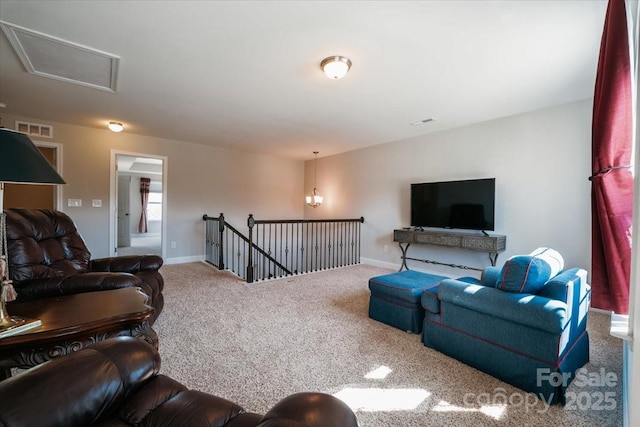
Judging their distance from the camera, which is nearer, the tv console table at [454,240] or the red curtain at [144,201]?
the tv console table at [454,240]

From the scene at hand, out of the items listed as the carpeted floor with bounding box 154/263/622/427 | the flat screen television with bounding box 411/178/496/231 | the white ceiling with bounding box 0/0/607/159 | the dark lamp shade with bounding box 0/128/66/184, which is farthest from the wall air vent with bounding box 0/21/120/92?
the flat screen television with bounding box 411/178/496/231

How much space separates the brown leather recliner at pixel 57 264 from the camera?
1.94 m

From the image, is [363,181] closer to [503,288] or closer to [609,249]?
[503,288]

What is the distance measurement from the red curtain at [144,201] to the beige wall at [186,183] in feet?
19.0

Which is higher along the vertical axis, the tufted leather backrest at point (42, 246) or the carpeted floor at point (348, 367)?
the tufted leather backrest at point (42, 246)

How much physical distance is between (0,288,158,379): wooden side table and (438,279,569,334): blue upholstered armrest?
77.7 inches

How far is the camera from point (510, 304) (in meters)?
1.69

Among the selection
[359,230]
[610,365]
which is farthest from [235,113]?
[610,365]

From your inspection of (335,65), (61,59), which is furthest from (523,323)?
(61,59)

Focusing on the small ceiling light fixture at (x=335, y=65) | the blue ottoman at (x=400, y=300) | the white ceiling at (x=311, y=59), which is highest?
the white ceiling at (x=311, y=59)

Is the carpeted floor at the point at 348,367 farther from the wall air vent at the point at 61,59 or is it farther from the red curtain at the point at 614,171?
the wall air vent at the point at 61,59

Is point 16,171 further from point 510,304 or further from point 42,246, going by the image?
point 510,304

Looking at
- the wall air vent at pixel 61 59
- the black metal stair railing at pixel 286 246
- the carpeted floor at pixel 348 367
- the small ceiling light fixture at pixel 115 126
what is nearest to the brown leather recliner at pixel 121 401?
the carpeted floor at pixel 348 367

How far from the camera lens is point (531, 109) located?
345 cm
